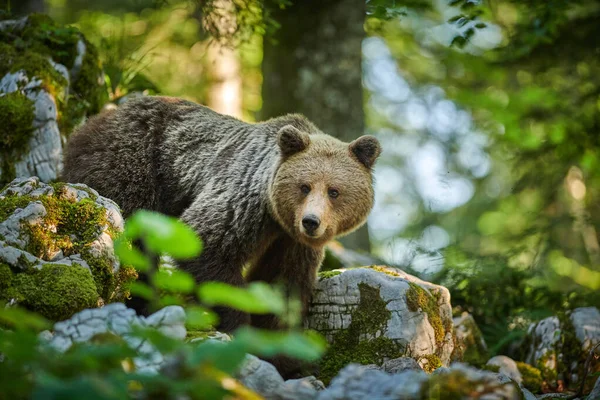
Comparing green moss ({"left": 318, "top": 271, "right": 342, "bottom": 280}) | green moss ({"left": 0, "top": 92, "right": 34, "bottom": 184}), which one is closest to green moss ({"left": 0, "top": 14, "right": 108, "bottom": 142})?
green moss ({"left": 0, "top": 92, "right": 34, "bottom": 184})

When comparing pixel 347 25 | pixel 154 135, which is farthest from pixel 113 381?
pixel 347 25

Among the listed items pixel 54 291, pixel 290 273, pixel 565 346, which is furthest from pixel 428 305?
pixel 54 291

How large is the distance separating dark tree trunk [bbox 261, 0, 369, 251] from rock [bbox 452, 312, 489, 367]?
12.3 ft

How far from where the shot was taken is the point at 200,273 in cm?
620

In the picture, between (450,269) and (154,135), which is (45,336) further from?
(450,269)

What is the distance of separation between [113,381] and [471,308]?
22.9 feet

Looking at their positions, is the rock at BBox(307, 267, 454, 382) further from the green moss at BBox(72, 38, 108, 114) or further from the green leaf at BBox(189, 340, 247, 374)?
the green moss at BBox(72, 38, 108, 114)

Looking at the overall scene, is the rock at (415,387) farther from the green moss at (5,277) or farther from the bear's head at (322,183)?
the bear's head at (322,183)

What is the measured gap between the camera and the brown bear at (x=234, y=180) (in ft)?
20.4

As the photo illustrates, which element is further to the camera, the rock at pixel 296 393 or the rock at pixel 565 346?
the rock at pixel 565 346

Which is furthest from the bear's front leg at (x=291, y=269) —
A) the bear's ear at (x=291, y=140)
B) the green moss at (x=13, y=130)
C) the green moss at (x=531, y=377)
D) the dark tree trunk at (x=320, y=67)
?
the dark tree trunk at (x=320, y=67)

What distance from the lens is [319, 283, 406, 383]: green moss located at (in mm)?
5992

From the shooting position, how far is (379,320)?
20.1 ft

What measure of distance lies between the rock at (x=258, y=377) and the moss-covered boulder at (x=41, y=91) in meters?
4.51
